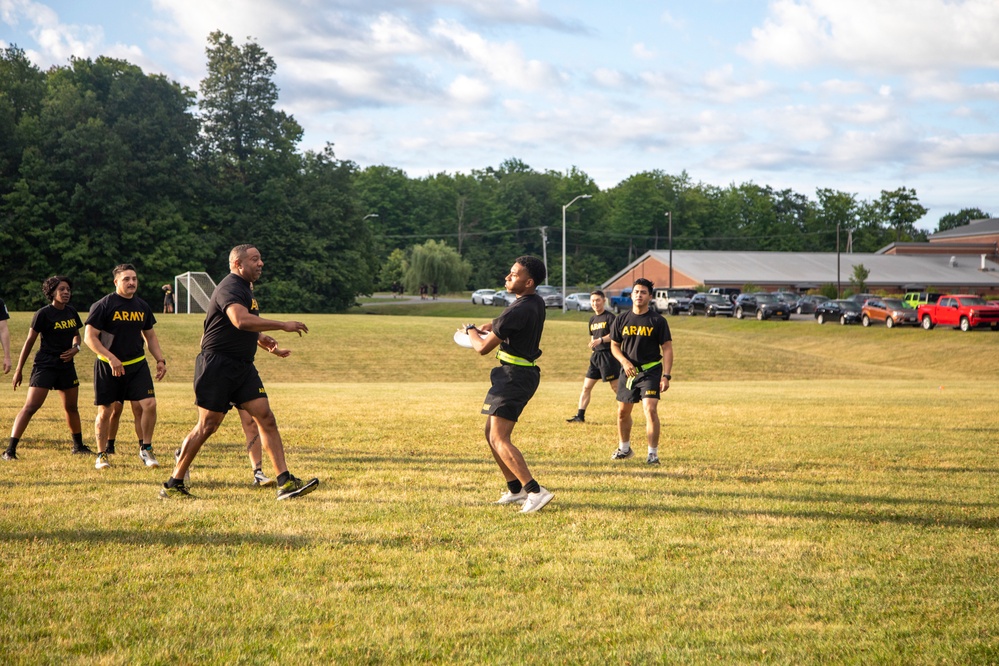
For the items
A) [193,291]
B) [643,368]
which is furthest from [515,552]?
[193,291]

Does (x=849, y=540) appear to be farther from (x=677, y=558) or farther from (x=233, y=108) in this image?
(x=233, y=108)

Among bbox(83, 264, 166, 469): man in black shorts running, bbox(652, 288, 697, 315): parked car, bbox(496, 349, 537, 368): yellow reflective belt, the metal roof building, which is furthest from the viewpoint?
the metal roof building

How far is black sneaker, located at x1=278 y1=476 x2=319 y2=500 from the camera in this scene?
7.70 metres

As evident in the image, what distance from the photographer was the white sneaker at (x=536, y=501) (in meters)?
7.30

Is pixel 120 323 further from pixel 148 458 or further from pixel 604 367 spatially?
pixel 604 367

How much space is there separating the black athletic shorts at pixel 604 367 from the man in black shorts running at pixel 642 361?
2.80 metres

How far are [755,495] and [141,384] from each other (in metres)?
6.39

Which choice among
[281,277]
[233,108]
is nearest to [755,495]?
[281,277]

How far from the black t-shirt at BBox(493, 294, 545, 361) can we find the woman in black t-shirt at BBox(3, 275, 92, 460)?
562 centimetres

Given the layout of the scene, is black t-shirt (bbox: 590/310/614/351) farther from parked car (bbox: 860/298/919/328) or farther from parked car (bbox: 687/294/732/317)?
parked car (bbox: 687/294/732/317)

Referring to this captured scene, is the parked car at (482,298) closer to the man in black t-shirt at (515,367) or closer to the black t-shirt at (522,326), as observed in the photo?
the man in black t-shirt at (515,367)

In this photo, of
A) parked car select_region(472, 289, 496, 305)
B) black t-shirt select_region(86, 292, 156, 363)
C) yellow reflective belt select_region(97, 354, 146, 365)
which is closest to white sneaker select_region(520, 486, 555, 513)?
black t-shirt select_region(86, 292, 156, 363)

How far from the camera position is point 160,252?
6209 cm

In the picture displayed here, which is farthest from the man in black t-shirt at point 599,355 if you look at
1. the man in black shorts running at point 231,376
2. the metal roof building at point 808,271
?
the metal roof building at point 808,271
